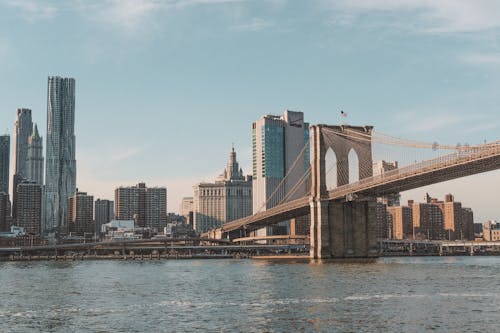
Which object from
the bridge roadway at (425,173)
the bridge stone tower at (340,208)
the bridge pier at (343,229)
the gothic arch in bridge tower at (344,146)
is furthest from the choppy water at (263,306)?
the gothic arch in bridge tower at (344,146)

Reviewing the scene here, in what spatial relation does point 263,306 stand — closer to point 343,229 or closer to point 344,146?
point 343,229

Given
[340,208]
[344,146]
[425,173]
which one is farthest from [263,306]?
[344,146]

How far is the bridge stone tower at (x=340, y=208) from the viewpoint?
111750mm

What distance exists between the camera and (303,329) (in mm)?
33219

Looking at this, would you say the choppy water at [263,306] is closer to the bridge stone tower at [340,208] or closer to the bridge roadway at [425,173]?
the bridge roadway at [425,173]

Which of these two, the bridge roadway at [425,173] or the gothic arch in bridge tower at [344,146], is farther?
the gothic arch in bridge tower at [344,146]

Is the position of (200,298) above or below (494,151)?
below

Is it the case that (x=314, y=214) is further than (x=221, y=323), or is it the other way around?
(x=314, y=214)

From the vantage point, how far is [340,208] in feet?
373

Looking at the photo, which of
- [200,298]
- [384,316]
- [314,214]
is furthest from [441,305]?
[314,214]

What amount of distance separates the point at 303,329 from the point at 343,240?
268ft

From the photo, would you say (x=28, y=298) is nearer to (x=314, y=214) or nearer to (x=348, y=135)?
(x=314, y=214)

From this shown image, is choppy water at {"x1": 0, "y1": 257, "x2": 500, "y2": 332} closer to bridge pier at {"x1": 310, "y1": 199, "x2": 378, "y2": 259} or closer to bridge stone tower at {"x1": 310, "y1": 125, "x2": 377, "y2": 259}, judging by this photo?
bridge pier at {"x1": 310, "y1": 199, "x2": 378, "y2": 259}

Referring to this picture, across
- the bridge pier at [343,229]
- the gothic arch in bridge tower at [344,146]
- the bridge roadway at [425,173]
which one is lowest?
the bridge pier at [343,229]
